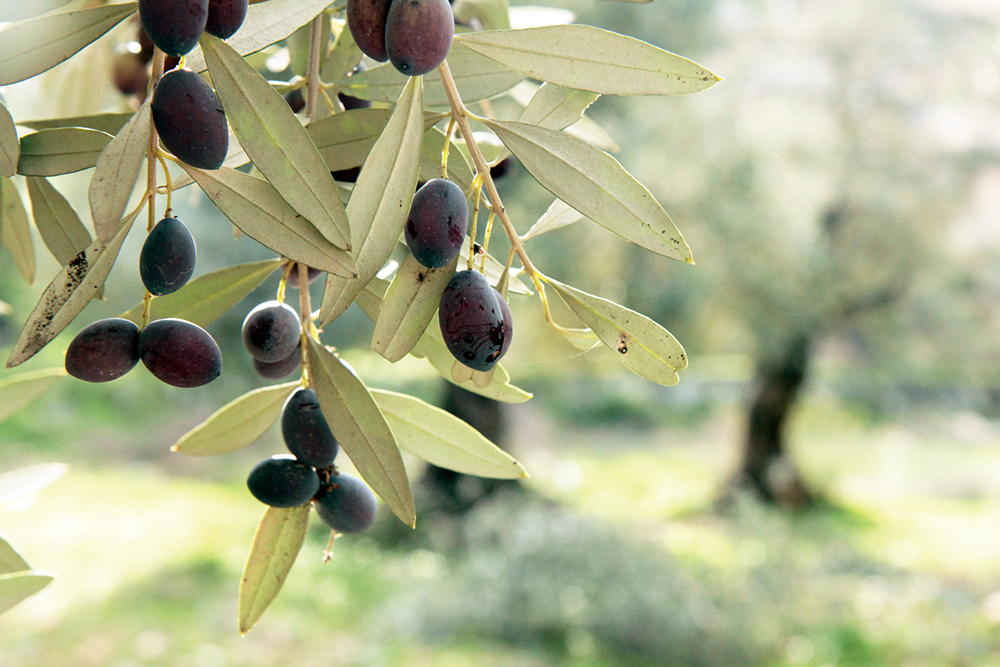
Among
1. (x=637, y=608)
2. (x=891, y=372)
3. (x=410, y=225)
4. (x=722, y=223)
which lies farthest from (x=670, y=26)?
(x=891, y=372)

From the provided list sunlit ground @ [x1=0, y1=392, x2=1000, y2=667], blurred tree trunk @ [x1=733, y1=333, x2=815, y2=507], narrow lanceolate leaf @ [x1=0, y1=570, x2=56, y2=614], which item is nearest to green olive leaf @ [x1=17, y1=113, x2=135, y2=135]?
narrow lanceolate leaf @ [x1=0, y1=570, x2=56, y2=614]

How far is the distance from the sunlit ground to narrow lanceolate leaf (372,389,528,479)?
9.72 feet

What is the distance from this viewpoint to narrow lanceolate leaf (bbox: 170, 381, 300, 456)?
1.44 ft

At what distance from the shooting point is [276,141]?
0.90 feet

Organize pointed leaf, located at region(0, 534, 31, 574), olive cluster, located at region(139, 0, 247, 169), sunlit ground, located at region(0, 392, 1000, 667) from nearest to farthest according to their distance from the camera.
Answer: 1. olive cluster, located at region(139, 0, 247, 169)
2. pointed leaf, located at region(0, 534, 31, 574)
3. sunlit ground, located at region(0, 392, 1000, 667)

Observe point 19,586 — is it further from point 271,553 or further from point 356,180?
point 356,180

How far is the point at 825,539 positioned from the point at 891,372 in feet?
7.78

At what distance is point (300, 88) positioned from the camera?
1.42 ft

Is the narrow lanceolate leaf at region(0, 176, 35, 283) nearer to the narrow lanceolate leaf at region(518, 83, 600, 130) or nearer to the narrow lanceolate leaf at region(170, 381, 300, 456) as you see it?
the narrow lanceolate leaf at region(170, 381, 300, 456)

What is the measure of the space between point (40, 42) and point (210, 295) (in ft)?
0.53

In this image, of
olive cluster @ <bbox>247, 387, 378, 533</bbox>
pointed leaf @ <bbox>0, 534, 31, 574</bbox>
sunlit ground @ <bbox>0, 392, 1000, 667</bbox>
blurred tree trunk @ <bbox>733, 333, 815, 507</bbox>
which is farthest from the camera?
blurred tree trunk @ <bbox>733, 333, 815, 507</bbox>

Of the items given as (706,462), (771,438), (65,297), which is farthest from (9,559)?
(706,462)

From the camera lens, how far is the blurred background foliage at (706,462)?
3.31 m

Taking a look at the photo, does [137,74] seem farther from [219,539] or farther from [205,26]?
[219,539]
